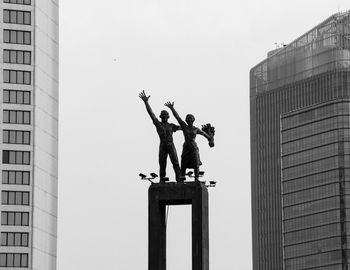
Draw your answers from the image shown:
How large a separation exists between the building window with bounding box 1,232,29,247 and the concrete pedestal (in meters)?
114

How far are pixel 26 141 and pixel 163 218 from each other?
118 meters

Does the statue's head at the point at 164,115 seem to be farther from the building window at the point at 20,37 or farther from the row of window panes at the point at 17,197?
the building window at the point at 20,37

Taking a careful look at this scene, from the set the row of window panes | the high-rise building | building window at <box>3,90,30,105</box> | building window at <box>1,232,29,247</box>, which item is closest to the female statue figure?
the high-rise building

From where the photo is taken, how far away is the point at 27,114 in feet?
616

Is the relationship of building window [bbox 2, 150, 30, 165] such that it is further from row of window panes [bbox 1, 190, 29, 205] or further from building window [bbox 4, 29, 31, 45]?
building window [bbox 4, 29, 31, 45]

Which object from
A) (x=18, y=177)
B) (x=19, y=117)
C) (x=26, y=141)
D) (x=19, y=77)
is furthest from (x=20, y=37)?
(x=18, y=177)

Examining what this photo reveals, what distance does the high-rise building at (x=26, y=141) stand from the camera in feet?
602

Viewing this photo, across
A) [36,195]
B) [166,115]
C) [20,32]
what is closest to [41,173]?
[36,195]

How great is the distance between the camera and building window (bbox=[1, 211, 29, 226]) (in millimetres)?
183625

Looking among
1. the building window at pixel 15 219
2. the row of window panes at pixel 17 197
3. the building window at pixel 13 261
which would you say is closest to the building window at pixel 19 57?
the row of window panes at pixel 17 197

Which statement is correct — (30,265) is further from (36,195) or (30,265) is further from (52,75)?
(52,75)

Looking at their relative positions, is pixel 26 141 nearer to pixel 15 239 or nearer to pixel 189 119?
pixel 15 239

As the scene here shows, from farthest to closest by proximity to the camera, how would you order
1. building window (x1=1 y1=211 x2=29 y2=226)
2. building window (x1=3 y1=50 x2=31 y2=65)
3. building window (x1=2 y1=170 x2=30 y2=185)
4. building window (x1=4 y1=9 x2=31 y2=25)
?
building window (x1=3 y1=50 x2=31 y2=65) → building window (x1=4 y1=9 x2=31 y2=25) → building window (x1=2 y1=170 x2=30 y2=185) → building window (x1=1 y1=211 x2=29 y2=226)

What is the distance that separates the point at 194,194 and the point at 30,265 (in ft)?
373
